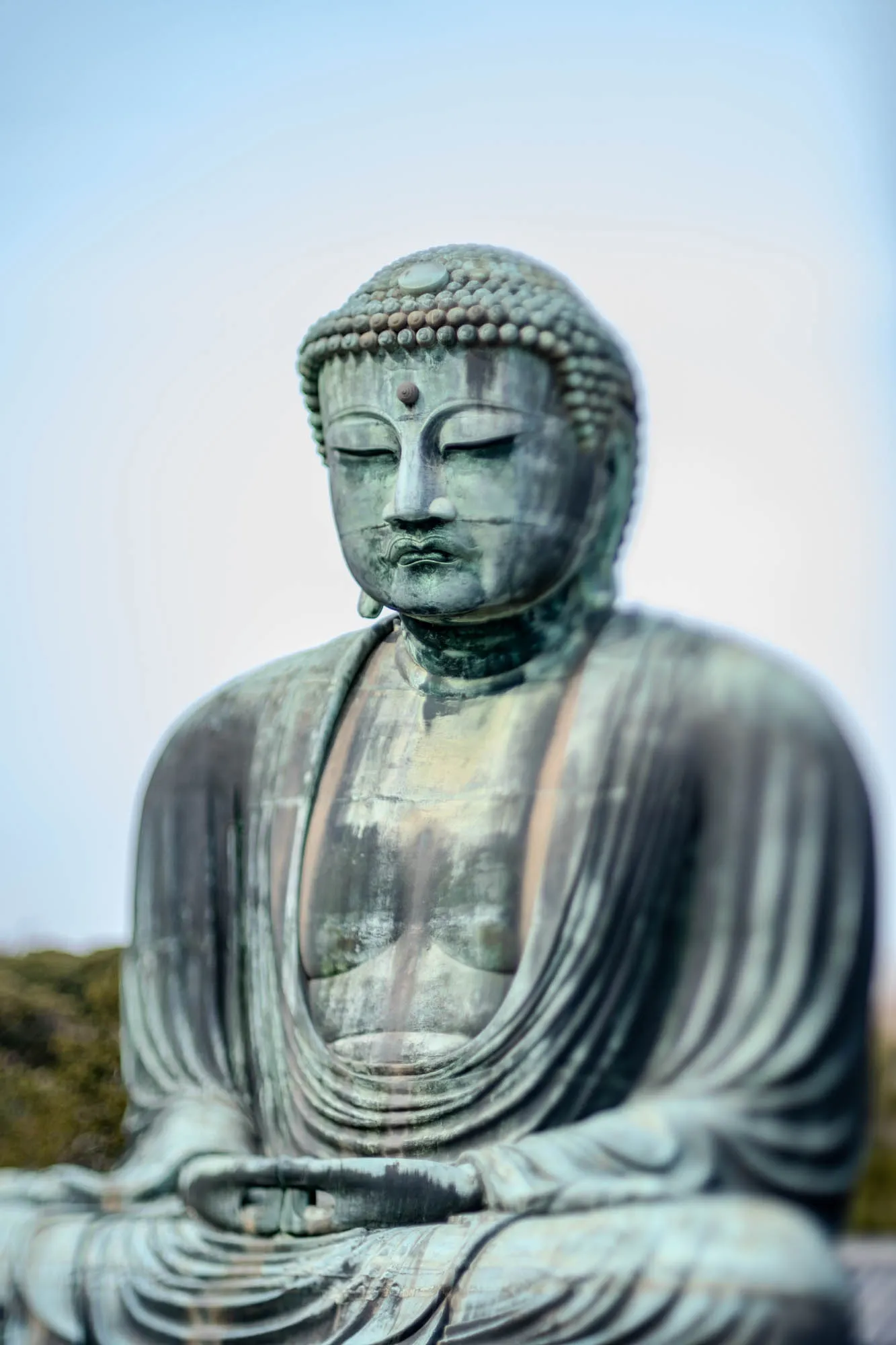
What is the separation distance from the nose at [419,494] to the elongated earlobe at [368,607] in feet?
1.62

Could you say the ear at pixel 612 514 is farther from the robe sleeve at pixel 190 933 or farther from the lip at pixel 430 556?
the robe sleeve at pixel 190 933

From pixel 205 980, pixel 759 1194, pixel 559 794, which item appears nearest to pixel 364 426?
pixel 559 794

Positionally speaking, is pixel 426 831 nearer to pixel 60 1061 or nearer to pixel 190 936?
pixel 190 936

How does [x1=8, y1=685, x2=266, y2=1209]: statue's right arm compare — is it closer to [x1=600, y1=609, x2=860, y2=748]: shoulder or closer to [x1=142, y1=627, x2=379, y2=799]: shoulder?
[x1=142, y1=627, x2=379, y2=799]: shoulder

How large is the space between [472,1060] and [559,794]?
0.81 meters

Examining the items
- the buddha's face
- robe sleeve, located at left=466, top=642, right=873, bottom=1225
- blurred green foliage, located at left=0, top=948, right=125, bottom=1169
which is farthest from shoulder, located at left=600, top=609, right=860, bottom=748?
blurred green foliage, located at left=0, top=948, right=125, bottom=1169

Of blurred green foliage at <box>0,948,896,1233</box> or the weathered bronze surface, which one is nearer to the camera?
the weathered bronze surface

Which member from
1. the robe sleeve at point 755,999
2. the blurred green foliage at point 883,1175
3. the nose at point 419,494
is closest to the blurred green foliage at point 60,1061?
the blurred green foliage at point 883,1175

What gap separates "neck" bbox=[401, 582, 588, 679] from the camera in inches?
309

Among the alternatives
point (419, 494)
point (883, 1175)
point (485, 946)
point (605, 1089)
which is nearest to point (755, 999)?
point (605, 1089)

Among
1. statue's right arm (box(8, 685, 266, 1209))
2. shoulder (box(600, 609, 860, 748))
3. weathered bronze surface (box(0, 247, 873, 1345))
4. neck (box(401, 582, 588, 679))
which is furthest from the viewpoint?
statue's right arm (box(8, 685, 266, 1209))

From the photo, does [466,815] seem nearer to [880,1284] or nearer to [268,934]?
[268,934]

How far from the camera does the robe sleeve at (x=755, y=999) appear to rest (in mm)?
6902

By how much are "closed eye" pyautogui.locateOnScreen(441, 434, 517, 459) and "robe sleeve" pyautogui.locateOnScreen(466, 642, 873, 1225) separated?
2.99 feet
